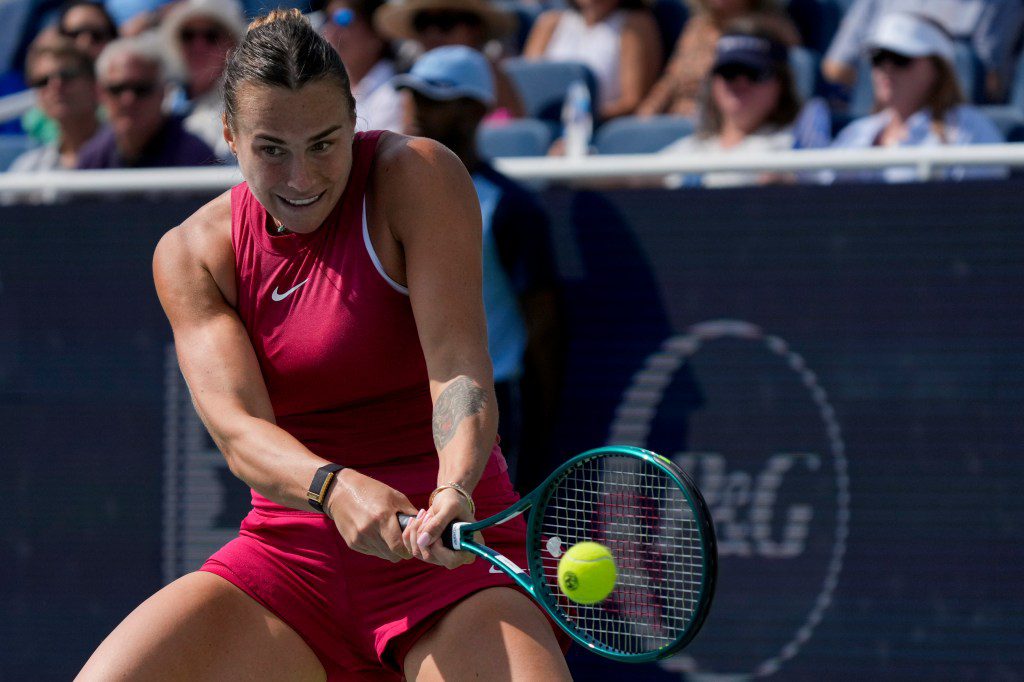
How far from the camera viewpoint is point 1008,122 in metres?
5.14

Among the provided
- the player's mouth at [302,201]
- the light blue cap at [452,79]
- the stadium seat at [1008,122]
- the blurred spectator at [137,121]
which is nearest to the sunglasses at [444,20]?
the blurred spectator at [137,121]

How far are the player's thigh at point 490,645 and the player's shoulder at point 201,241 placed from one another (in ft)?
2.76

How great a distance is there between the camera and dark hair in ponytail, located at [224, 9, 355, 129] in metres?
2.63

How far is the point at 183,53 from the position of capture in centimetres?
645

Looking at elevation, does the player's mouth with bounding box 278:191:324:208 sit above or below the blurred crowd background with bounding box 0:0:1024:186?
above

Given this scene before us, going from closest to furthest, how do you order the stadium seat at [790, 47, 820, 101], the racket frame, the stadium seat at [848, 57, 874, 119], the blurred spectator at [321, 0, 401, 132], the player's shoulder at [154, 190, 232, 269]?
1. the racket frame
2. the player's shoulder at [154, 190, 232, 269]
3. the stadium seat at [790, 47, 820, 101]
4. the stadium seat at [848, 57, 874, 119]
5. the blurred spectator at [321, 0, 401, 132]

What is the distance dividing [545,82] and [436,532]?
4059mm

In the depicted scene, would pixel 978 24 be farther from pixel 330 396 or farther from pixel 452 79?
pixel 330 396

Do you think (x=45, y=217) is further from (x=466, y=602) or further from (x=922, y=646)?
(x=922, y=646)

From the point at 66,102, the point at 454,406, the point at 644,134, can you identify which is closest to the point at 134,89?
the point at 66,102

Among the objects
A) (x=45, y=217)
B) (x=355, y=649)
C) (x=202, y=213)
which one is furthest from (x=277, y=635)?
(x=45, y=217)

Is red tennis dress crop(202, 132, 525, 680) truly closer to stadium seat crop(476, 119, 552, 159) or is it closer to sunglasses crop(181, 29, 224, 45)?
stadium seat crop(476, 119, 552, 159)

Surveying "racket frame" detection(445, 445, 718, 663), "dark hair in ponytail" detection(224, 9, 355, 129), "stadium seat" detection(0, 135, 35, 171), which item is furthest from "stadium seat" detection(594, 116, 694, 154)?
"racket frame" detection(445, 445, 718, 663)

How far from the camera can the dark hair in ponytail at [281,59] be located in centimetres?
263
